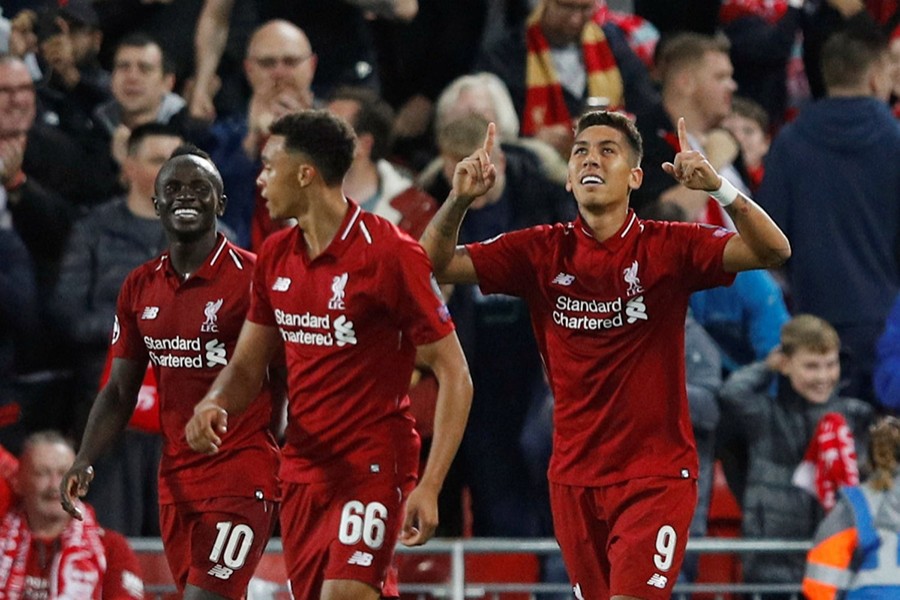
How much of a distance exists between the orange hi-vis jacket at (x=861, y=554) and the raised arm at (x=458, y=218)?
242 centimetres

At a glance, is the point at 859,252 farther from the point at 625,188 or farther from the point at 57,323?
the point at 57,323

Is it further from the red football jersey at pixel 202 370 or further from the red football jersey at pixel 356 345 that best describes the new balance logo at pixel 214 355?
the red football jersey at pixel 356 345

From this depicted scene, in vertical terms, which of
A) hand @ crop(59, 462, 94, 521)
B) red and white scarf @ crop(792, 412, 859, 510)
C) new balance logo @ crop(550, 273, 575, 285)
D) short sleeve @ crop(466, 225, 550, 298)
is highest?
short sleeve @ crop(466, 225, 550, 298)

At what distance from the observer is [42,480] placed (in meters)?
8.13

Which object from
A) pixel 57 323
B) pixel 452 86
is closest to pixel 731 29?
pixel 452 86

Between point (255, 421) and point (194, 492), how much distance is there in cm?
34

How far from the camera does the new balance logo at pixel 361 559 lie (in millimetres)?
6273

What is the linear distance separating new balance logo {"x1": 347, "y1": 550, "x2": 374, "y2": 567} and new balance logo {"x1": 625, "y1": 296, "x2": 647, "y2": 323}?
4.07 ft

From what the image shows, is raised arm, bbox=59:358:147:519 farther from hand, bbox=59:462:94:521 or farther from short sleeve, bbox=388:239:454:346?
short sleeve, bbox=388:239:454:346

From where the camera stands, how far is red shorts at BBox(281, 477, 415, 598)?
6.29m

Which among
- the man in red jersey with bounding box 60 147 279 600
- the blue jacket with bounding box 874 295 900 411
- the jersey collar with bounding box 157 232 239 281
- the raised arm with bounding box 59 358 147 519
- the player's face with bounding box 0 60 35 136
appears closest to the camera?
the raised arm with bounding box 59 358 147 519

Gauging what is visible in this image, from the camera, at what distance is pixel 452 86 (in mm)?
9500

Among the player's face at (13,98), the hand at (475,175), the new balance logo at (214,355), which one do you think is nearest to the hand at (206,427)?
the new balance logo at (214,355)

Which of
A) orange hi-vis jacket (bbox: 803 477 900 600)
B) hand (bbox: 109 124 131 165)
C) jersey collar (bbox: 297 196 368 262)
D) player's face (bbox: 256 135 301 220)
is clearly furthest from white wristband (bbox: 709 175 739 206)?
hand (bbox: 109 124 131 165)
